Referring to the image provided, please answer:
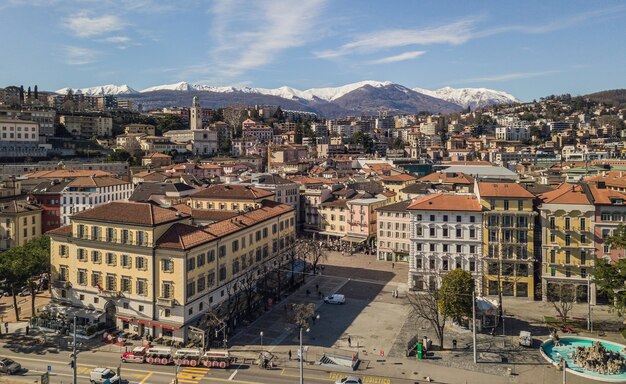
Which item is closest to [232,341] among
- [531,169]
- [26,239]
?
[26,239]

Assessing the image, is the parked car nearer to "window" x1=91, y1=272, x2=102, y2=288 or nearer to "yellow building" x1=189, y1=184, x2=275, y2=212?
"window" x1=91, y1=272, x2=102, y2=288

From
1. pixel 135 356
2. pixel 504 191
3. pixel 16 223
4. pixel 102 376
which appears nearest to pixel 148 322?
pixel 135 356

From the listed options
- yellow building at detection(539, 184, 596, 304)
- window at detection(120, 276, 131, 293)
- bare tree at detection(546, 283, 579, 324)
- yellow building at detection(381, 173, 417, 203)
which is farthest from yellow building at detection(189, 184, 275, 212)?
bare tree at detection(546, 283, 579, 324)

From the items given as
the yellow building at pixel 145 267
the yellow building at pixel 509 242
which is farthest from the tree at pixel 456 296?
the yellow building at pixel 145 267

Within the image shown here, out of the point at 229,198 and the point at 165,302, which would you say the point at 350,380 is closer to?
the point at 165,302

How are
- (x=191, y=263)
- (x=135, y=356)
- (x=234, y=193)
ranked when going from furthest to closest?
(x=234, y=193) < (x=191, y=263) < (x=135, y=356)

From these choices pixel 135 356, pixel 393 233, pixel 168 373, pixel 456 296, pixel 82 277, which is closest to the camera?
pixel 168 373
